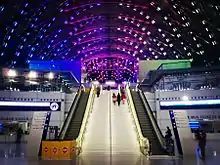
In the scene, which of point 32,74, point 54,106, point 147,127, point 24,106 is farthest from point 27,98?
point 147,127

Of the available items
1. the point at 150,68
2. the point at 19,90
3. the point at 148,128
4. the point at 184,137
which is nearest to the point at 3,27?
the point at 19,90

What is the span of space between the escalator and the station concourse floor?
730 mm

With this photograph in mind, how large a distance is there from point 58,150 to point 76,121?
7.62 meters

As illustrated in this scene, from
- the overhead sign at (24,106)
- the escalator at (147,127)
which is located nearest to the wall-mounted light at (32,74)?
the overhead sign at (24,106)

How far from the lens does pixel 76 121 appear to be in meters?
26.2

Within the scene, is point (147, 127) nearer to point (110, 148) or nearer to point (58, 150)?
point (110, 148)

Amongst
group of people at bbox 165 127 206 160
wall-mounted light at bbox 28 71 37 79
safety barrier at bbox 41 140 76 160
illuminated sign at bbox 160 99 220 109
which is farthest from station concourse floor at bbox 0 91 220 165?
wall-mounted light at bbox 28 71 37 79

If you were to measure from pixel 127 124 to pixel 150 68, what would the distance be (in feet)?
81.9

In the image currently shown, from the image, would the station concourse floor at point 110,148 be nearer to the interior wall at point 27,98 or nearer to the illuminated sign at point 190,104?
the interior wall at point 27,98

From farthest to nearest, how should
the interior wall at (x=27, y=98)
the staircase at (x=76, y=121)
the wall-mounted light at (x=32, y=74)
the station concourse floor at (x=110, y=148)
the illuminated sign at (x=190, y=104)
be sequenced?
the wall-mounted light at (x=32, y=74) → the interior wall at (x=27, y=98) → the illuminated sign at (x=190, y=104) → the staircase at (x=76, y=121) → the station concourse floor at (x=110, y=148)

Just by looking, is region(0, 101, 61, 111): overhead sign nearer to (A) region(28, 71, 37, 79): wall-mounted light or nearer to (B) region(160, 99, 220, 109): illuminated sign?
(A) region(28, 71, 37, 79): wall-mounted light

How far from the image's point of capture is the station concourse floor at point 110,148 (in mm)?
15930

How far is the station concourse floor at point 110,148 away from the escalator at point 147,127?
28.8 inches

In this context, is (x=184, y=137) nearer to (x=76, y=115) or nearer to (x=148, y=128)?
(x=148, y=128)
